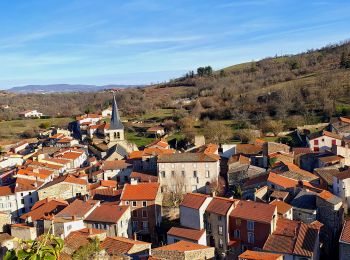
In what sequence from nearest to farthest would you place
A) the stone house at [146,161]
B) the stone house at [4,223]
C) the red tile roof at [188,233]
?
1. the red tile roof at [188,233]
2. the stone house at [4,223]
3. the stone house at [146,161]

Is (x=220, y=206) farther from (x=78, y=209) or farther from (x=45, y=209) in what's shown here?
(x=45, y=209)

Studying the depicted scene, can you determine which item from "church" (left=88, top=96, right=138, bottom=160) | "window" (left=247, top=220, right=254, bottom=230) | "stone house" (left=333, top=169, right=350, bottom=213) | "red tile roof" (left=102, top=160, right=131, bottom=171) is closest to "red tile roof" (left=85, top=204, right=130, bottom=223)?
"window" (left=247, top=220, right=254, bottom=230)

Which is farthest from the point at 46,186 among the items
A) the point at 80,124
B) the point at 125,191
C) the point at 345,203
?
the point at 80,124

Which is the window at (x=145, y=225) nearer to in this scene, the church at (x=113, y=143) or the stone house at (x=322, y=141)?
the church at (x=113, y=143)

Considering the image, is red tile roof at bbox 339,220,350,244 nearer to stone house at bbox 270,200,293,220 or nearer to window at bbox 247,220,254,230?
stone house at bbox 270,200,293,220

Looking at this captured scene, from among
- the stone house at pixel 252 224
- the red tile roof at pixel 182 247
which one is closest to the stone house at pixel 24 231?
the red tile roof at pixel 182 247

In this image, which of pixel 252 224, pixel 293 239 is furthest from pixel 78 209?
pixel 293 239

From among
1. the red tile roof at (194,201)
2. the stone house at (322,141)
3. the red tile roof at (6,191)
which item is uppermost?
the stone house at (322,141)
